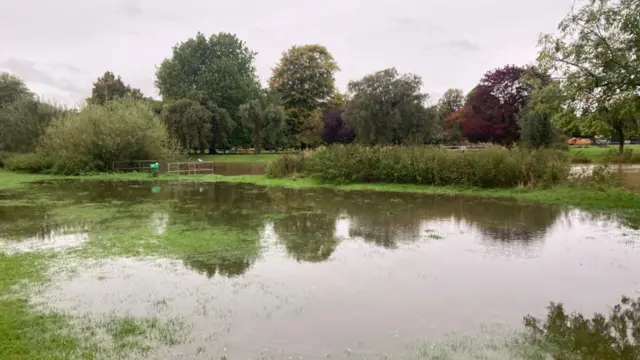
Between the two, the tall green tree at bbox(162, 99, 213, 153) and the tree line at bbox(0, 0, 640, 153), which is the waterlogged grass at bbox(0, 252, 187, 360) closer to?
the tree line at bbox(0, 0, 640, 153)

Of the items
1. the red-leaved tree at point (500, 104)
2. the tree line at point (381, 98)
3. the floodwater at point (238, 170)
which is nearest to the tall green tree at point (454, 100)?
the tree line at point (381, 98)

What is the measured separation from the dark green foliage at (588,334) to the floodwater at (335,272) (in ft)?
0.85

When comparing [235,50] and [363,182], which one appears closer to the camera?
[363,182]

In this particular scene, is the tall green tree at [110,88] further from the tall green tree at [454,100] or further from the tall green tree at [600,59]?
the tall green tree at [600,59]

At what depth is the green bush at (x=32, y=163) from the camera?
118 ft

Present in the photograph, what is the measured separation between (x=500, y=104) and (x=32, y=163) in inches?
1625

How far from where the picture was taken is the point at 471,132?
48.8 m

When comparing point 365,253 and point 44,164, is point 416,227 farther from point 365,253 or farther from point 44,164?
point 44,164

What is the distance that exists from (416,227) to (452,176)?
8.96 metres

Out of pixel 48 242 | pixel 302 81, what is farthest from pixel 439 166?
pixel 302 81

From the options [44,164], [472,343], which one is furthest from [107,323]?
[44,164]

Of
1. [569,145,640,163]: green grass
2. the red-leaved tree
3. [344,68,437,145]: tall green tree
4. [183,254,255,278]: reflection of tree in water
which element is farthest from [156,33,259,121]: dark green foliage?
[183,254,255,278]: reflection of tree in water

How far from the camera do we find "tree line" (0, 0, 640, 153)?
596 inches

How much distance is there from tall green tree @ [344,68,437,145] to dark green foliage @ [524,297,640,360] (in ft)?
119
